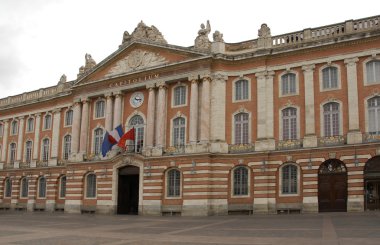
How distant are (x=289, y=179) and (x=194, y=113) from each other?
9319 millimetres

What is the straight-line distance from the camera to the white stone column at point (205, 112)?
121 ft

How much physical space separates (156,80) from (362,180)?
747 inches

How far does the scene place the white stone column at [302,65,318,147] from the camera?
33.7m

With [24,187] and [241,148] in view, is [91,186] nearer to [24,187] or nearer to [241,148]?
[24,187]

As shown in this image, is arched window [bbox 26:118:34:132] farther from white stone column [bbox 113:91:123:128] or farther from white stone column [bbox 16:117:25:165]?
white stone column [bbox 113:91:123:128]

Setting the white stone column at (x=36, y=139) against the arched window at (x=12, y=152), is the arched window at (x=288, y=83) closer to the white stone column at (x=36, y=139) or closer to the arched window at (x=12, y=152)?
the white stone column at (x=36, y=139)

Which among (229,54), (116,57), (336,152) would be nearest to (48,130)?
(116,57)

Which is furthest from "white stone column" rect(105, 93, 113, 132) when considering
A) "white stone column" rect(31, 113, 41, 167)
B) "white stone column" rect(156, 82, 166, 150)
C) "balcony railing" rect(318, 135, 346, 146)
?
"balcony railing" rect(318, 135, 346, 146)

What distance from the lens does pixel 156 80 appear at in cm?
4044

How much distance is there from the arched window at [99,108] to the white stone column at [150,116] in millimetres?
6211

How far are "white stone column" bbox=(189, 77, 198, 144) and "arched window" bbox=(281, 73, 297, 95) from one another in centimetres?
712

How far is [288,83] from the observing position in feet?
118

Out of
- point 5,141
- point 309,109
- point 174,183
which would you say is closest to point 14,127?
point 5,141

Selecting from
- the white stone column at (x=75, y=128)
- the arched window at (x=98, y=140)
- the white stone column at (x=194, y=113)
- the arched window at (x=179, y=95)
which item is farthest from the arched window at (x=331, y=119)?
the white stone column at (x=75, y=128)
